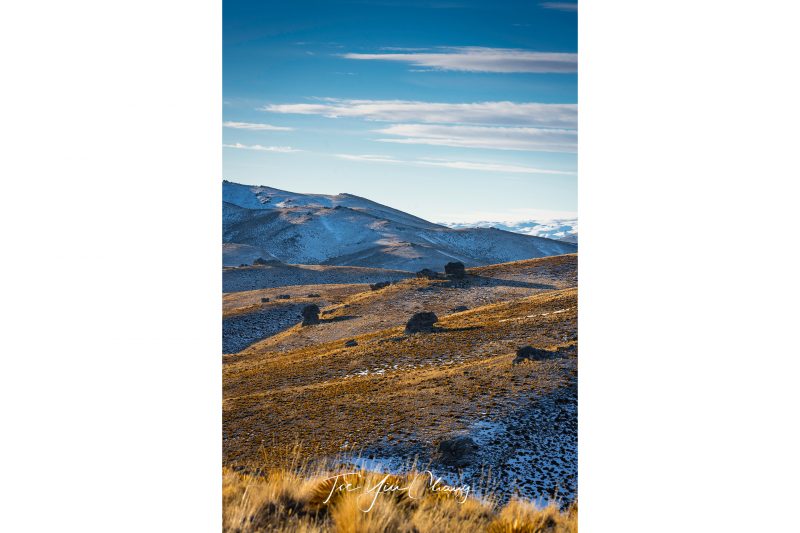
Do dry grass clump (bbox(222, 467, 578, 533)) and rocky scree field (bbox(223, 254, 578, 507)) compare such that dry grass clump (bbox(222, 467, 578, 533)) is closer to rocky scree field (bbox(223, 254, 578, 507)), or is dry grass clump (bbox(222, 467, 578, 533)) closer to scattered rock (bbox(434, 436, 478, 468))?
rocky scree field (bbox(223, 254, 578, 507))

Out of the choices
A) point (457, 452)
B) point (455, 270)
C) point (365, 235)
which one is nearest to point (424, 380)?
point (457, 452)

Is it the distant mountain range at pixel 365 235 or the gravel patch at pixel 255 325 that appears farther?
the distant mountain range at pixel 365 235

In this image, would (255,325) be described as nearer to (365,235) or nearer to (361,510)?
(361,510)

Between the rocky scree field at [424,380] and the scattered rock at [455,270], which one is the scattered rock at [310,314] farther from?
the scattered rock at [455,270]

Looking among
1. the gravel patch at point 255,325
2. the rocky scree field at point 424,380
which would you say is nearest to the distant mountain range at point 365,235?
the rocky scree field at point 424,380

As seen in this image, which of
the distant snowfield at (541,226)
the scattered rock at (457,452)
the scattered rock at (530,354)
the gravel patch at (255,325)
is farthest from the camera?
the gravel patch at (255,325)
